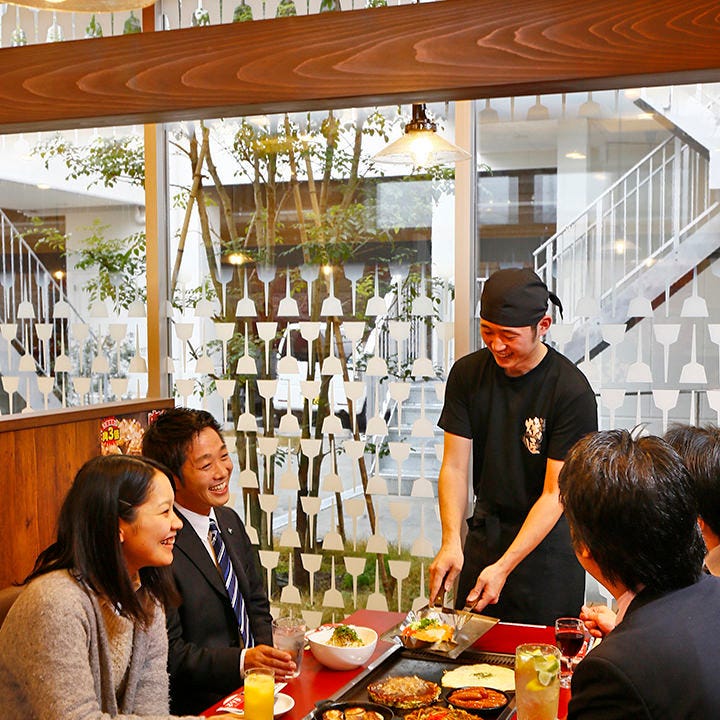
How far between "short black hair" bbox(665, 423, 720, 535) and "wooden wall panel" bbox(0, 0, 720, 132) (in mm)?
790

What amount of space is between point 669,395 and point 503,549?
1100mm

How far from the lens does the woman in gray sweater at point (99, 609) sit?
5.73 ft

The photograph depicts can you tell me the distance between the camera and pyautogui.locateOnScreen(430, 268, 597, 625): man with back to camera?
9.10 feet

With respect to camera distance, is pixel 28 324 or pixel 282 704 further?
pixel 28 324

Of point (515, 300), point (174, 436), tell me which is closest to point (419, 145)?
point (515, 300)

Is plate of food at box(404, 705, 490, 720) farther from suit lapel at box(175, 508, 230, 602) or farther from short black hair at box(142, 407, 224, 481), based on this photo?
short black hair at box(142, 407, 224, 481)

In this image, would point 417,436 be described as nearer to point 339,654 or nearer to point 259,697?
point 339,654

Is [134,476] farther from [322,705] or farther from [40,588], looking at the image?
[322,705]

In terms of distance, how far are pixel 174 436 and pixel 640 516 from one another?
152cm

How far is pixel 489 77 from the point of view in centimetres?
212

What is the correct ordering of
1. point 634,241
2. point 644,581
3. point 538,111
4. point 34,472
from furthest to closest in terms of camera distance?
point 538,111, point 634,241, point 34,472, point 644,581

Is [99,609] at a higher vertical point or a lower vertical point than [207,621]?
higher

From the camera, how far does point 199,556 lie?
8.02 feet

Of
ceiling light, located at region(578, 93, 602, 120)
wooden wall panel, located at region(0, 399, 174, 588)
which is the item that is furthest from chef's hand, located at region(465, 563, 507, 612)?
ceiling light, located at region(578, 93, 602, 120)
